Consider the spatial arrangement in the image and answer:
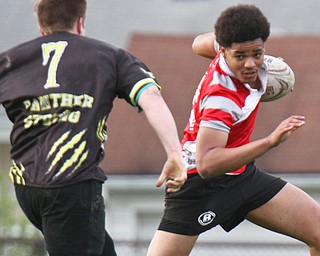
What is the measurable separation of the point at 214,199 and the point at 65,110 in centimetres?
141

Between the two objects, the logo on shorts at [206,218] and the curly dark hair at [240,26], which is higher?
the curly dark hair at [240,26]

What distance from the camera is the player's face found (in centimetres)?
583

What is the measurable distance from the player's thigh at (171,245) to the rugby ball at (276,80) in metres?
0.96

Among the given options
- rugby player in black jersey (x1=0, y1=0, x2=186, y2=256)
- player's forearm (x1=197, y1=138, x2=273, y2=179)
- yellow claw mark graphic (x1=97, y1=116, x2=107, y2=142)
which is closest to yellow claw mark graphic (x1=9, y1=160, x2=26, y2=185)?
rugby player in black jersey (x1=0, y1=0, x2=186, y2=256)

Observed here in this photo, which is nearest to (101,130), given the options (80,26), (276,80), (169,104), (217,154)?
(80,26)

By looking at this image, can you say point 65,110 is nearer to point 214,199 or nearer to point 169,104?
point 214,199

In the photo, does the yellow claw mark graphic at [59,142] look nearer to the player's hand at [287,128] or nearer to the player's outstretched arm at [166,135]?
the player's outstretched arm at [166,135]

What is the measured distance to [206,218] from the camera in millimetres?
6328

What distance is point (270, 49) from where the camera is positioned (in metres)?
17.9

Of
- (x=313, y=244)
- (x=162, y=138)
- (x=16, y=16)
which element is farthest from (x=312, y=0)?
(x=162, y=138)

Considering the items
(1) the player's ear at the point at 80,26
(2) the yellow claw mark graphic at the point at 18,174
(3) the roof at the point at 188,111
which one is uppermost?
(1) the player's ear at the point at 80,26

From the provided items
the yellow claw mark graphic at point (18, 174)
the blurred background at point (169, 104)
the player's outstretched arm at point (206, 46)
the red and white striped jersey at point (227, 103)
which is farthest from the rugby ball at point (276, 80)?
the blurred background at point (169, 104)

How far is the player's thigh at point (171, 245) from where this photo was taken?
6280mm

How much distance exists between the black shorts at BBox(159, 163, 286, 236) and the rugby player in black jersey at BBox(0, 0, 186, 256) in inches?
39.4
